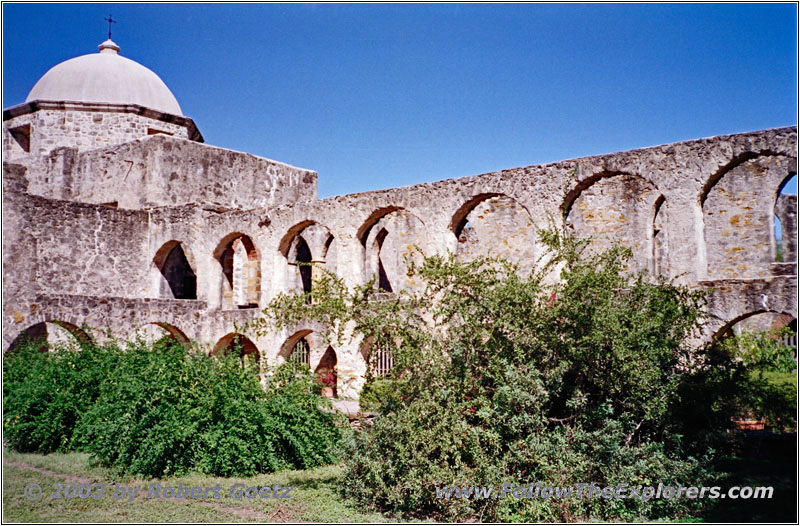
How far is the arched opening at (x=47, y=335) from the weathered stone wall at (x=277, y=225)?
0.64 feet

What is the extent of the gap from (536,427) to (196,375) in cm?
399

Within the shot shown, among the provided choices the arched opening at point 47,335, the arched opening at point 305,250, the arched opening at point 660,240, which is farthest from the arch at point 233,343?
the arched opening at point 660,240

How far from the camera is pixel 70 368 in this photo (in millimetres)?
10945

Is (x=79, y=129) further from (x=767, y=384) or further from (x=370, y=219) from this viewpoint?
(x=767, y=384)

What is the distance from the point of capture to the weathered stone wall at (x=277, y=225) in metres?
12.8

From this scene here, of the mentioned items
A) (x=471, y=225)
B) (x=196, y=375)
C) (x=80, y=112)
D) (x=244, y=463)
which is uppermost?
(x=80, y=112)

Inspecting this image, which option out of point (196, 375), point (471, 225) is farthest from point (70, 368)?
point (471, 225)

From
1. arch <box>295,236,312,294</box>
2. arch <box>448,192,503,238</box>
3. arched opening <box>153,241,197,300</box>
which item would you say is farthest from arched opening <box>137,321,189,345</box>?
arch <box>448,192,503,238</box>

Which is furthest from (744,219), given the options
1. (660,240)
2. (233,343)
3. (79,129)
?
(79,129)

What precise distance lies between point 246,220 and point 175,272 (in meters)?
2.84

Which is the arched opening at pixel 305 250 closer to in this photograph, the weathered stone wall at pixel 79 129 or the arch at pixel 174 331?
the arch at pixel 174 331

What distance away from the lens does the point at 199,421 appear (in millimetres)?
8508

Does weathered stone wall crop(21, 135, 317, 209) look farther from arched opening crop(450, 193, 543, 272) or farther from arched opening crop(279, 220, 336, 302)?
arched opening crop(450, 193, 543, 272)

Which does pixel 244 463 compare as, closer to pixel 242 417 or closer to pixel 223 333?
pixel 242 417
